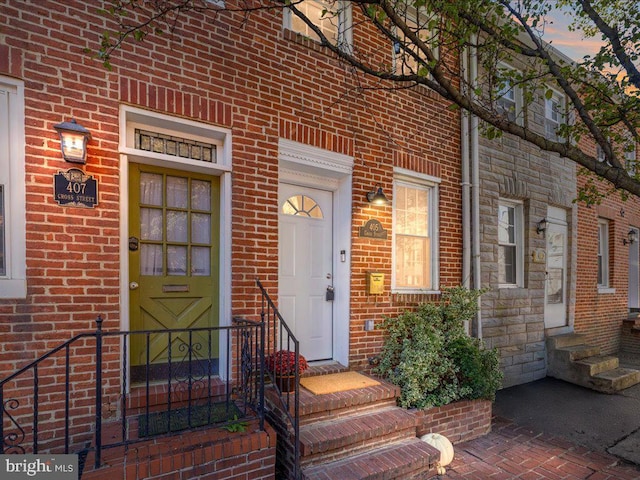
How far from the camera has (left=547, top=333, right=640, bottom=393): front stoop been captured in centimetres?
553

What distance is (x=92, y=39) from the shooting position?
2.92 meters

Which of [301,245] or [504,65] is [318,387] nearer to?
[301,245]

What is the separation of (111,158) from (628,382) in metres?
7.73

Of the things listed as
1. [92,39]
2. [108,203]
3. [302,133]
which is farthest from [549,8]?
[108,203]

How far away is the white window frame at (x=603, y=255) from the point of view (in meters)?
8.16

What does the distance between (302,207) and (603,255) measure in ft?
25.8

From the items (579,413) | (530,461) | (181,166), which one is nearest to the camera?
(181,166)

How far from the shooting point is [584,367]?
5734mm

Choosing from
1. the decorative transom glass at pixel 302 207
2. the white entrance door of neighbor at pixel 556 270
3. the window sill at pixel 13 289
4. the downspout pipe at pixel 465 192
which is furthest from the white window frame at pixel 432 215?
the window sill at pixel 13 289

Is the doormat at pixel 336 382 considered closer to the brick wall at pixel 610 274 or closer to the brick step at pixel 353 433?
the brick step at pixel 353 433

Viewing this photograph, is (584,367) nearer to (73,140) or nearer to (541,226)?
(541,226)

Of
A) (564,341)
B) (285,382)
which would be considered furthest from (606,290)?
(285,382)

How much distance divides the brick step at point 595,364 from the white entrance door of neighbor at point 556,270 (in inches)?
29.7

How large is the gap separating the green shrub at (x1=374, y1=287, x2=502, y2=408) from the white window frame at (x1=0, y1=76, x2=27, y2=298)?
353cm
